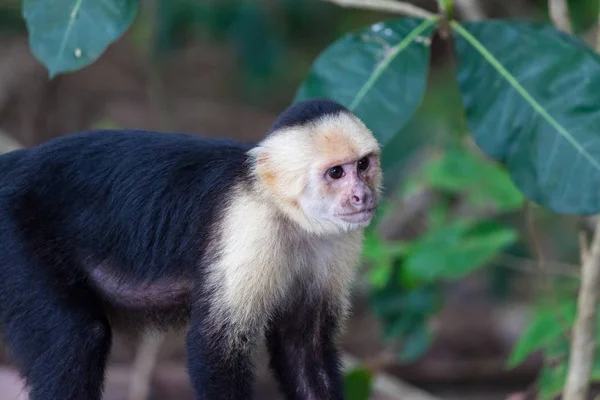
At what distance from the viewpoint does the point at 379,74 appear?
2.64 m

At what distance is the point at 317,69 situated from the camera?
8.70ft

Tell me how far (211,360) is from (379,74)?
88cm

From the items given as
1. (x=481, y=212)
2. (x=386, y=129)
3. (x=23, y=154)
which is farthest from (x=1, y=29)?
(x=386, y=129)

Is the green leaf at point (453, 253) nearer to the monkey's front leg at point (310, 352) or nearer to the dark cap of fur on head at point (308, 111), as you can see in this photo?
the monkey's front leg at point (310, 352)

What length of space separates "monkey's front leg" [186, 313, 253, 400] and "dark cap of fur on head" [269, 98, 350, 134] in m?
0.51

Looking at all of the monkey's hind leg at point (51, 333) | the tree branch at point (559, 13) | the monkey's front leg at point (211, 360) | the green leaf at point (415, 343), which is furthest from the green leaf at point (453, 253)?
the monkey's hind leg at point (51, 333)

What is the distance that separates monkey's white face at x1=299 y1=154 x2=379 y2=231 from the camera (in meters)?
2.32

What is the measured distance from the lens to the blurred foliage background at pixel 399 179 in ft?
12.6

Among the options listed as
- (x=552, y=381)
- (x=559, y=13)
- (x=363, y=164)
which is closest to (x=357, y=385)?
(x=552, y=381)

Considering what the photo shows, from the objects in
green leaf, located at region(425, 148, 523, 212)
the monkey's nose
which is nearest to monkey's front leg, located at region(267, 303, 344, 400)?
the monkey's nose

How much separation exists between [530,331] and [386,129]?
3.95 ft

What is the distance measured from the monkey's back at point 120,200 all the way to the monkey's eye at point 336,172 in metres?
0.23

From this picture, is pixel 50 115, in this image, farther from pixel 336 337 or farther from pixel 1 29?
pixel 336 337

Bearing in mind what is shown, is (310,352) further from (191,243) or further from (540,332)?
(540,332)
